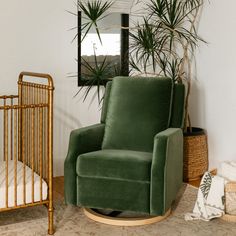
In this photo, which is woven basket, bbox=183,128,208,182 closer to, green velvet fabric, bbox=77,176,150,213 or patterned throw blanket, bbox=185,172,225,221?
patterned throw blanket, bbox=185,172,225,221

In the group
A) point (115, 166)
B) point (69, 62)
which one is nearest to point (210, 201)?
point (115, 166)

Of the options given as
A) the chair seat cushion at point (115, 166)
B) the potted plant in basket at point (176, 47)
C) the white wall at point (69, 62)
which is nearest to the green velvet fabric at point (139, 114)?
the chair seat cushion at point (115, 166)

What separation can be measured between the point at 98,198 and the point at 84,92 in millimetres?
1439

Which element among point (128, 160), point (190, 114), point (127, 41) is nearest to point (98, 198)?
point (128, 160)

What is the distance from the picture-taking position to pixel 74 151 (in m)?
3.03

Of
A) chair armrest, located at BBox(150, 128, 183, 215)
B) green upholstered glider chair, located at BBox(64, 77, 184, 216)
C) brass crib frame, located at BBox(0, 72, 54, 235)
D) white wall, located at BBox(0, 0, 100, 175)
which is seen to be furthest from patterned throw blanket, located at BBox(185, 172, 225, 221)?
white wall, located at BBox(0, 0, 100, 175)

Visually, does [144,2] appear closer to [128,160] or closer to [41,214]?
[128,160]

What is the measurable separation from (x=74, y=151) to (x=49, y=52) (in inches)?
47.1

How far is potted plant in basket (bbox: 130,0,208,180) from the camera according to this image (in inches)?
155

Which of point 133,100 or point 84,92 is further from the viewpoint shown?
point 84,92

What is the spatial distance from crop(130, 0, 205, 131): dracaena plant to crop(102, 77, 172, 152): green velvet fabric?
0.70 metres

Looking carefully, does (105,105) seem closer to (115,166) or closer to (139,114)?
(139,114)

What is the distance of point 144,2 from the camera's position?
14.3 feet

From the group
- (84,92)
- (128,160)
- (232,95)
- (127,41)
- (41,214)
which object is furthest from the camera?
(127,41)
